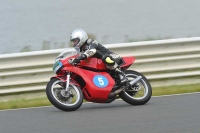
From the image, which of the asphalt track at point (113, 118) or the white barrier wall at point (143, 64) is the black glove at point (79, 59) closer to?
the asphalt track at point (113, 118)

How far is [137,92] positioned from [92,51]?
1.05 meters

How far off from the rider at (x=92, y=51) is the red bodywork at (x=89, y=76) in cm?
13

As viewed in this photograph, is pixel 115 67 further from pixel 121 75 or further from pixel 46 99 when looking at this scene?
pixel 46 99

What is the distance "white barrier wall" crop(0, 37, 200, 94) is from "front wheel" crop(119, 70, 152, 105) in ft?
6.46

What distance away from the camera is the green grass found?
29.9 ft

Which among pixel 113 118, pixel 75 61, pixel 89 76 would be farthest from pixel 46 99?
pixel 113 118

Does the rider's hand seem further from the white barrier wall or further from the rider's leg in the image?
the white barrier wall

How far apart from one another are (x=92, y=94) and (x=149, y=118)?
4.83ft

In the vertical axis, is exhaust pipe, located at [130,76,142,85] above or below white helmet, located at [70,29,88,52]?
below

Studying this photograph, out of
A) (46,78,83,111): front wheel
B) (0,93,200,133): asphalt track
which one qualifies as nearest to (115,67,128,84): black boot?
(0,93,200,133): asphalt track

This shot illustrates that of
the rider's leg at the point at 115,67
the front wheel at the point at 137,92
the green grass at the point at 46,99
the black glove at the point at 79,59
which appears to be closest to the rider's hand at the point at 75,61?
the black glove at the point at 79,59

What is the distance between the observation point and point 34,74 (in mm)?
10031

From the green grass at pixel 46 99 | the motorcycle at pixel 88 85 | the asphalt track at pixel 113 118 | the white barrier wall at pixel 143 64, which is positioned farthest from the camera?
the white barrier wall at pixel 143 64

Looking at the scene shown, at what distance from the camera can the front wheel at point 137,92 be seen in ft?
26.7
